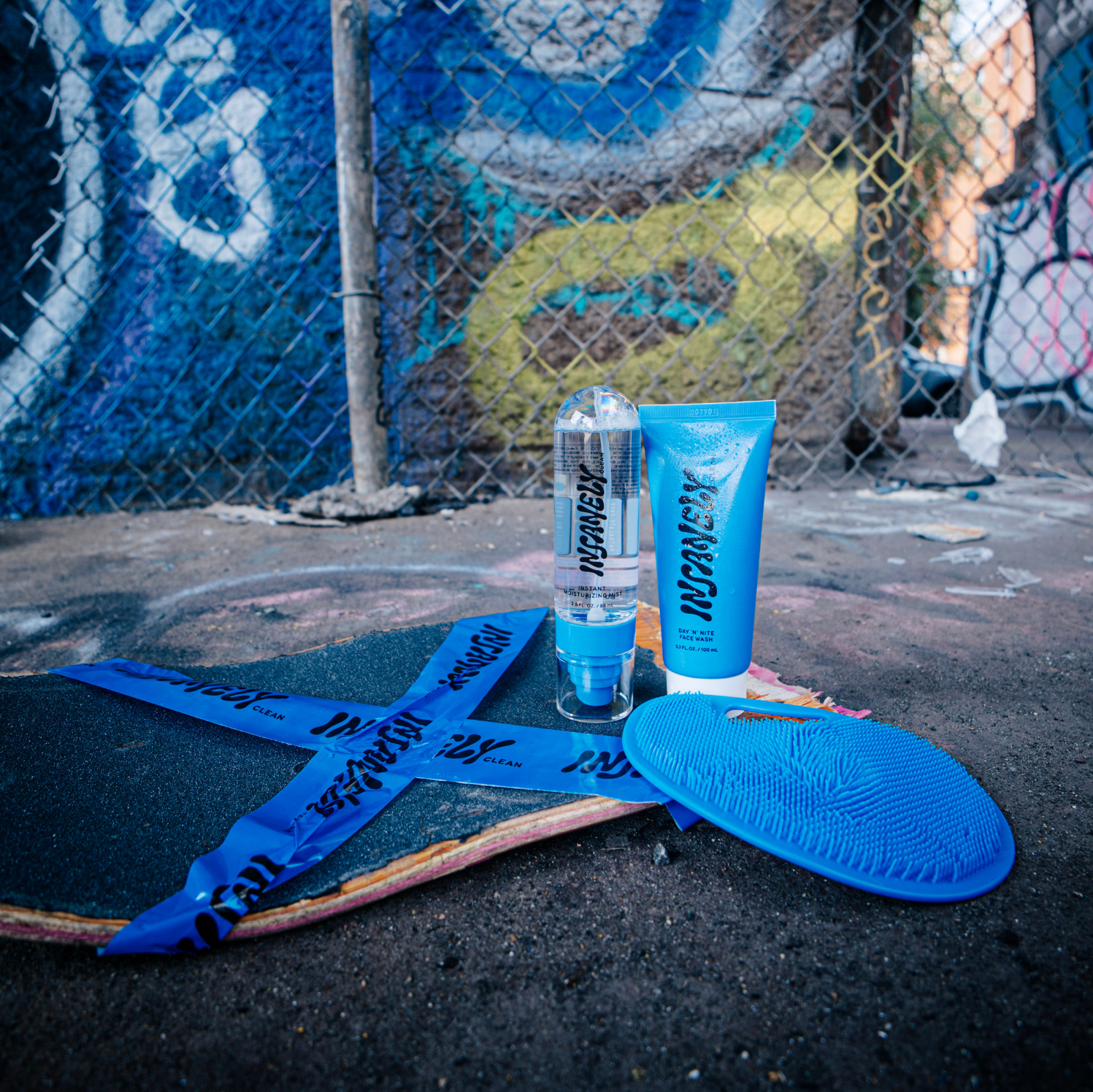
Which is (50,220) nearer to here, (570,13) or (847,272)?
(570,13)

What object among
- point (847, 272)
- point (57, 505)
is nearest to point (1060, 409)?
point (847, 272)

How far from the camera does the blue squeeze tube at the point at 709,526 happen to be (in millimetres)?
666

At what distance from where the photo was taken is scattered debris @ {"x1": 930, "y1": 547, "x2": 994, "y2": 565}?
4.57 feet

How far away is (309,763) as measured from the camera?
2.06 ft

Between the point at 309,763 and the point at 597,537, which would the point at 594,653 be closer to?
the point at 597,537

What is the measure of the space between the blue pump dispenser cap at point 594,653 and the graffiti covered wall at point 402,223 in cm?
141

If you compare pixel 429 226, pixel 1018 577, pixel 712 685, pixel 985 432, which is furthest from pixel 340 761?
pixel 985 432

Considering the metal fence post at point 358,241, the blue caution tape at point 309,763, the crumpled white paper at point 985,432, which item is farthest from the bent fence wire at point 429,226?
the blue caution tape at point 309,763

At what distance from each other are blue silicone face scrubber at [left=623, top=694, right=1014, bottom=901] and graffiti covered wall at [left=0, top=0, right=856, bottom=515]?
156 centimetres

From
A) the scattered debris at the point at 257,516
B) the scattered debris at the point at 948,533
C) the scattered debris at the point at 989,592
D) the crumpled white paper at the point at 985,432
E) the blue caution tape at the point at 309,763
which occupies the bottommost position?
the scattered debris at the point at 257,516

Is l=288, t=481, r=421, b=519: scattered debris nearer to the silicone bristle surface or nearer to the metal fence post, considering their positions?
the metal fence post

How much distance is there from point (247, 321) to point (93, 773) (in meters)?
1.63

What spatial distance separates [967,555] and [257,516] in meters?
1.74

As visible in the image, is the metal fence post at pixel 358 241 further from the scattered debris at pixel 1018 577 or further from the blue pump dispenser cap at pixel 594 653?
the scattered debris at pixel 1018 577
